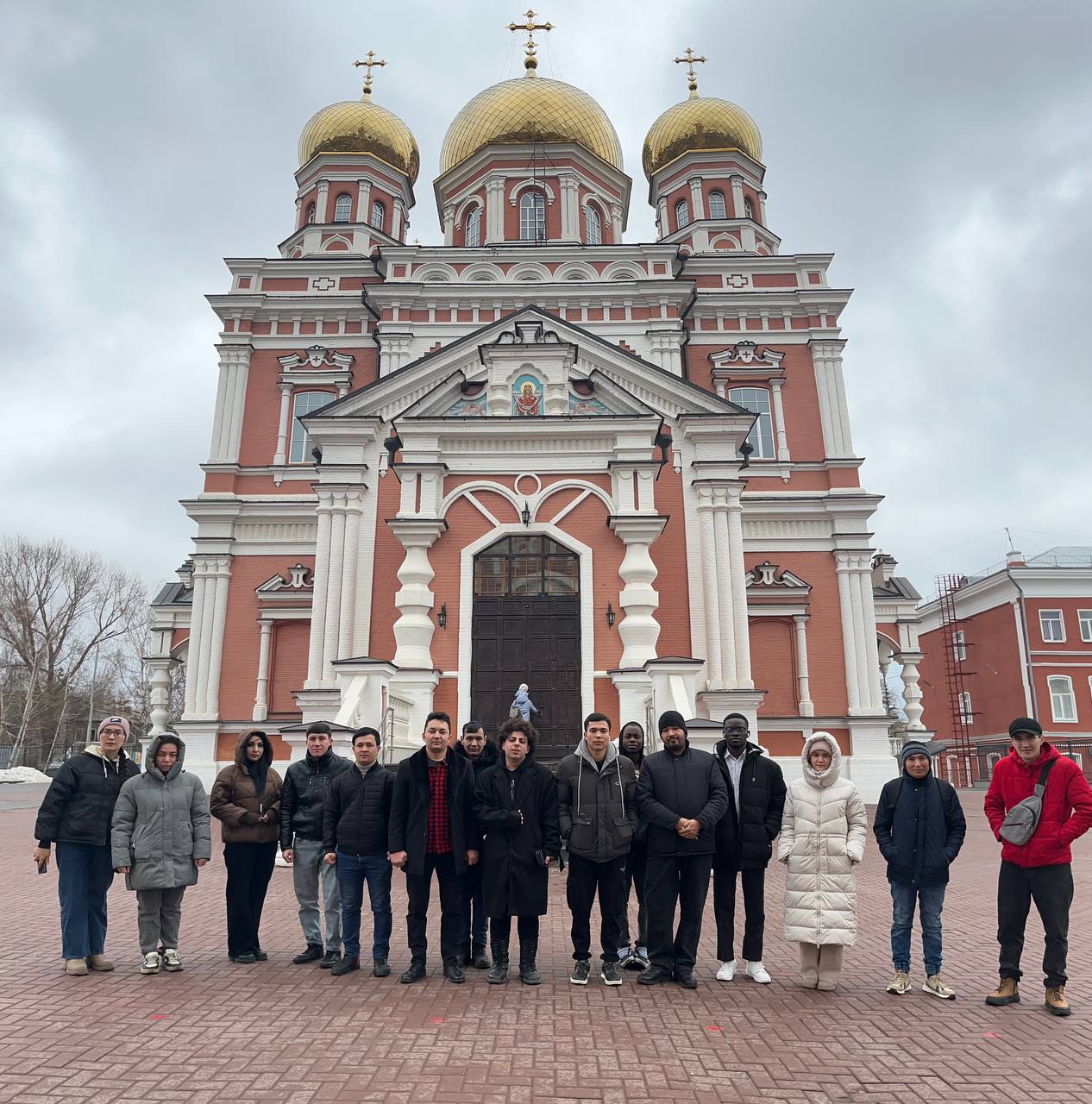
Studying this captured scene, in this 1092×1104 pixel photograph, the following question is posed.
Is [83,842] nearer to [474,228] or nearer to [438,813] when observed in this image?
[438,813]

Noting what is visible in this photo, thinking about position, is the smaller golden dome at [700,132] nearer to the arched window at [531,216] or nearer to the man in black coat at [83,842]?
the arched window at [531,216]

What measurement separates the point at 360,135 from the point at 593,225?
7.69 m

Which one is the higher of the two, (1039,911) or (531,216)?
(531,216)

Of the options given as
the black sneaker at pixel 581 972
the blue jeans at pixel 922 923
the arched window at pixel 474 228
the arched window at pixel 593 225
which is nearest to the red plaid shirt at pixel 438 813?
the black sneaker at pixel 581 972

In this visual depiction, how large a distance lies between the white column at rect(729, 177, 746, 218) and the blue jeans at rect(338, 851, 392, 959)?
2399cm

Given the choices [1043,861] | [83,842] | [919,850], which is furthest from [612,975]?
[83,842]

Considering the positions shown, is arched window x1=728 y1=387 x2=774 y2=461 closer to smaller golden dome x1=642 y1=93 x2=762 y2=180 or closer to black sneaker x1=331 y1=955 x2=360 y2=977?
smaller golden dome x1=642 y1=93 x2=762 y2=180

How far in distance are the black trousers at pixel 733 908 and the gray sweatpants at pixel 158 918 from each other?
3.67m

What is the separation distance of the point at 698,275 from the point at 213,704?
52.2 feet

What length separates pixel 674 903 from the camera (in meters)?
6.11

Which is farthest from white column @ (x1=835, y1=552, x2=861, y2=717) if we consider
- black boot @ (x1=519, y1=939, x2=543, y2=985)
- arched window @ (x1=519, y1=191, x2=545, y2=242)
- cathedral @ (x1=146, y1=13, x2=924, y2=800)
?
black boot @ (x1=519, y1=939, x2=543, y2=985)

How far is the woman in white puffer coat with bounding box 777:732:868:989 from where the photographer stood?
19.0ft

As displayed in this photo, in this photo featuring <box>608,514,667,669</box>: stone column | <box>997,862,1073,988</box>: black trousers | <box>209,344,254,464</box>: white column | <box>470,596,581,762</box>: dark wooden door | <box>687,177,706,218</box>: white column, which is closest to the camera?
<box>997,862,1073,988</box>: black trousers

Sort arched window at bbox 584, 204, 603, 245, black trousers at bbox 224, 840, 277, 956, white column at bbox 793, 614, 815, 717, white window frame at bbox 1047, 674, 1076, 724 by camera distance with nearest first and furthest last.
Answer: black trousers at bbox 224, 840, 277, 956
white column at bbox 793, 614, 815, 717
arched window at bbox 584, 204, 603, 245
white window frame at bbox 1047, 674, 1076, 724
